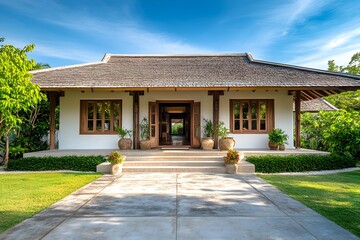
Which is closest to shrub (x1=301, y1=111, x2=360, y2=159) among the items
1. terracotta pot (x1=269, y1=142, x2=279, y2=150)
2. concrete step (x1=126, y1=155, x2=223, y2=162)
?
A: terracotta pot (x1=269, y1=142, x2=279, y2=150)

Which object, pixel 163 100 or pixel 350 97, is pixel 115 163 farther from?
pixel 350 97

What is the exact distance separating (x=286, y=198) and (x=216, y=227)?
227cm

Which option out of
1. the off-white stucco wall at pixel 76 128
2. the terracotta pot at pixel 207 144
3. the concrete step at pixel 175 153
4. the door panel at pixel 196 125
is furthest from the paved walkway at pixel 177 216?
the off-white stucco wall at pixel 76 128

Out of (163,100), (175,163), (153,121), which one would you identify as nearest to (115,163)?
(175,163)

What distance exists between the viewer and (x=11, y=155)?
10008 mm

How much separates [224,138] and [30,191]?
22.1ft

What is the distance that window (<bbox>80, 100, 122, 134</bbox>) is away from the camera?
10.7 metres

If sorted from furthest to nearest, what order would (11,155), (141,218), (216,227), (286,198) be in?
1. (11,155)
2. (286,198)
3. (141,218)
4. (216,227)

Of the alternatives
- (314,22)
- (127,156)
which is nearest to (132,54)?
A: (127,156)

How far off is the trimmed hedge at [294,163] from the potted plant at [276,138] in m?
1.20

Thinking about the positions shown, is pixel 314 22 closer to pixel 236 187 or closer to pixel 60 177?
pixel 236 187

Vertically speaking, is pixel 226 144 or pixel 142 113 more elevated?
pixel 142 113

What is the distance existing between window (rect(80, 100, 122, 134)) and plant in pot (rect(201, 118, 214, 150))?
3858 millimetres

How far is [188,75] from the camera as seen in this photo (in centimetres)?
1057
